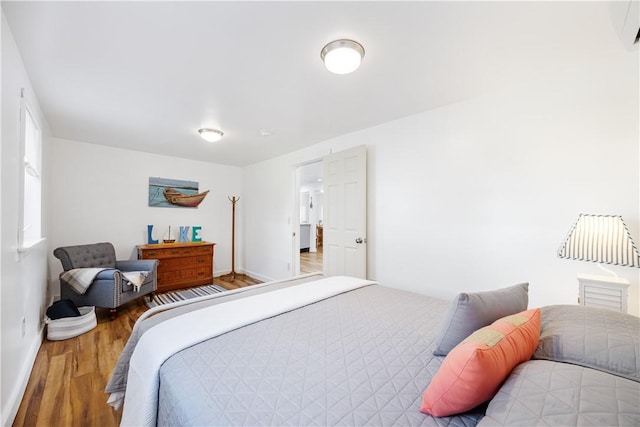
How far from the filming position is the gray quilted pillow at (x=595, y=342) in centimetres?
81

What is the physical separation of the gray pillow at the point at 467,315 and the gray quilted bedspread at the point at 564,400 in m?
0.27

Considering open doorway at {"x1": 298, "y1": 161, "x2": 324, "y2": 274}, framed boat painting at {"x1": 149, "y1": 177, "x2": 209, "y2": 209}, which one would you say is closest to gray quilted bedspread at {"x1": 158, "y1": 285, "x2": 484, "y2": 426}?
framed boat painting at {"x1": 149, "y1": 177, "x2": 209, "y2": 209}

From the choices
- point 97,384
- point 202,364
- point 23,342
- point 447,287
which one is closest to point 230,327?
point 202,364

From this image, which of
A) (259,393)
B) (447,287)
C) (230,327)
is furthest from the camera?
(447,287)

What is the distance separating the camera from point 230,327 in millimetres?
1271

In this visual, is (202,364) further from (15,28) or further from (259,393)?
(15,28)

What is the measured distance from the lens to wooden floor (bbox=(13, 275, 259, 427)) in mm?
1568

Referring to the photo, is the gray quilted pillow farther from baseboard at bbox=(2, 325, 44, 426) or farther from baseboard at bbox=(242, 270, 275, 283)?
baseboard at bbox=(242, 270, 275, 283)

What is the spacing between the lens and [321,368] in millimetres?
979

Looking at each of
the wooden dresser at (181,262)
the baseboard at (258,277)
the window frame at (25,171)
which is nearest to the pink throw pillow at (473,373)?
the window frame at (25,171)

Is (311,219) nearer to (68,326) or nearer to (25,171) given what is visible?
(68,326)

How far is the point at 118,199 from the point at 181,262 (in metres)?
1.37

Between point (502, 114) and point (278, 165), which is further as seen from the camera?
point (278, 165)

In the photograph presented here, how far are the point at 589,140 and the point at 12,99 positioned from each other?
379 centimetres
